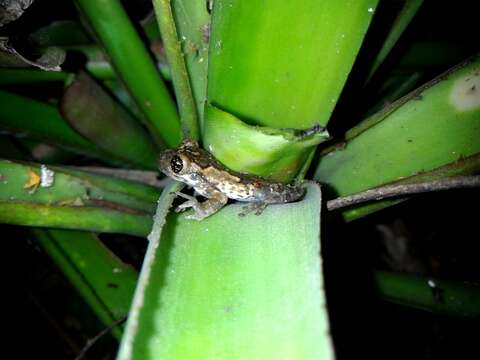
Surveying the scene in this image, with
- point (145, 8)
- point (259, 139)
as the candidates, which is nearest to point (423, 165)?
point (259, 139)

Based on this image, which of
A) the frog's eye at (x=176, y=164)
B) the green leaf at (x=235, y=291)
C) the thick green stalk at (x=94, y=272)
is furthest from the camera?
the thick green stalk at (x=94, y=272)

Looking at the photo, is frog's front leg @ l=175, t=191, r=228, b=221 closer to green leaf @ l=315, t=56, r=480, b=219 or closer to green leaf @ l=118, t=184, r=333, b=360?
green leaf @ l=118, t=184, r=333, b=360

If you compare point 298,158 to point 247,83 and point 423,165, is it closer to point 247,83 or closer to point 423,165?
point 247,83

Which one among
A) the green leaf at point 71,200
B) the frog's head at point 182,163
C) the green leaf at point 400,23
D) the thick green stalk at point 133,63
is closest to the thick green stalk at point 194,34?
the frog's head at point 182,163

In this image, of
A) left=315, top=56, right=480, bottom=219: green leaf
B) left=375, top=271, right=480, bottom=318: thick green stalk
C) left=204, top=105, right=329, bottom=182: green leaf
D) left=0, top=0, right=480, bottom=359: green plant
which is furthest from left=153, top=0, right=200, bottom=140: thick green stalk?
left=375, top=271, right=480, bottom=318: thick green stalk

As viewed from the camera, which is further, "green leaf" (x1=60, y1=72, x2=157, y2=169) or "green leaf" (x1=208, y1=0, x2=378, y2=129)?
"green leaf" (x1=60, y1=72, x2=157, y2=169)

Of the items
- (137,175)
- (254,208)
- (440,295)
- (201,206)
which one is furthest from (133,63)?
(440,295)

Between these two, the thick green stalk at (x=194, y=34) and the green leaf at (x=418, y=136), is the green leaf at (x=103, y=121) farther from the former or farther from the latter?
the green leaf at (x=418, y=136)
